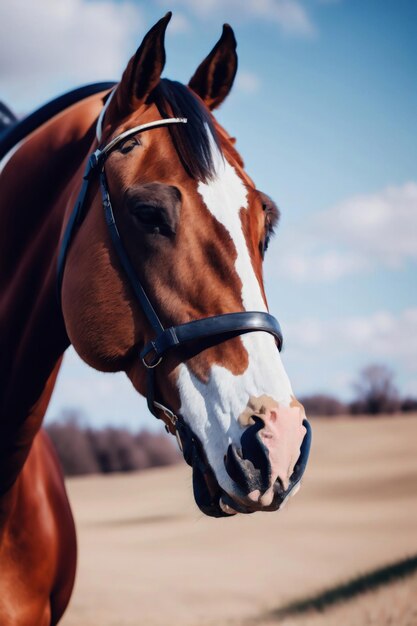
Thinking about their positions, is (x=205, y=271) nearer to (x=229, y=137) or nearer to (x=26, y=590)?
(x=229, y=137)

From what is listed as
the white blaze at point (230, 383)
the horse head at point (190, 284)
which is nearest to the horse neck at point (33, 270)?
the horse head at point (190, 284)

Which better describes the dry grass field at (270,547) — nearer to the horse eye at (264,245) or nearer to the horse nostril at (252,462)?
the horse nostril at (252,462)

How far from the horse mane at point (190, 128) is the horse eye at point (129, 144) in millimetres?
145

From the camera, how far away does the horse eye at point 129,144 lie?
108 inches

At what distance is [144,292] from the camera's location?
8.45 ft

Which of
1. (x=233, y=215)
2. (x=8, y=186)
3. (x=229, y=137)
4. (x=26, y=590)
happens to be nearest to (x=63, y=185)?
(x=8, y=186)

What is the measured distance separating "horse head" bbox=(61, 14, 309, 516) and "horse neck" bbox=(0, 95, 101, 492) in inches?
12.1

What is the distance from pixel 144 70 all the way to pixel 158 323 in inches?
42.5

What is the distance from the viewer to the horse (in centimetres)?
225

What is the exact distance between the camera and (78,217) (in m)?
2.86

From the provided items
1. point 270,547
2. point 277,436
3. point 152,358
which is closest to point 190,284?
point 152,358

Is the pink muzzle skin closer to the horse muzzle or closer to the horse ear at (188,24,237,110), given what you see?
the horse muzzle

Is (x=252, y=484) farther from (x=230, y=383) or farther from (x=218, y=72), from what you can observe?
(x=218, y=72)

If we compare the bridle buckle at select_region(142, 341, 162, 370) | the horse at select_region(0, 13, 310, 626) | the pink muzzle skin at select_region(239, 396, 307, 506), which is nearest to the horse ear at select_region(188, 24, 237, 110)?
the horse at select_region(0, 13, 310, 626)
